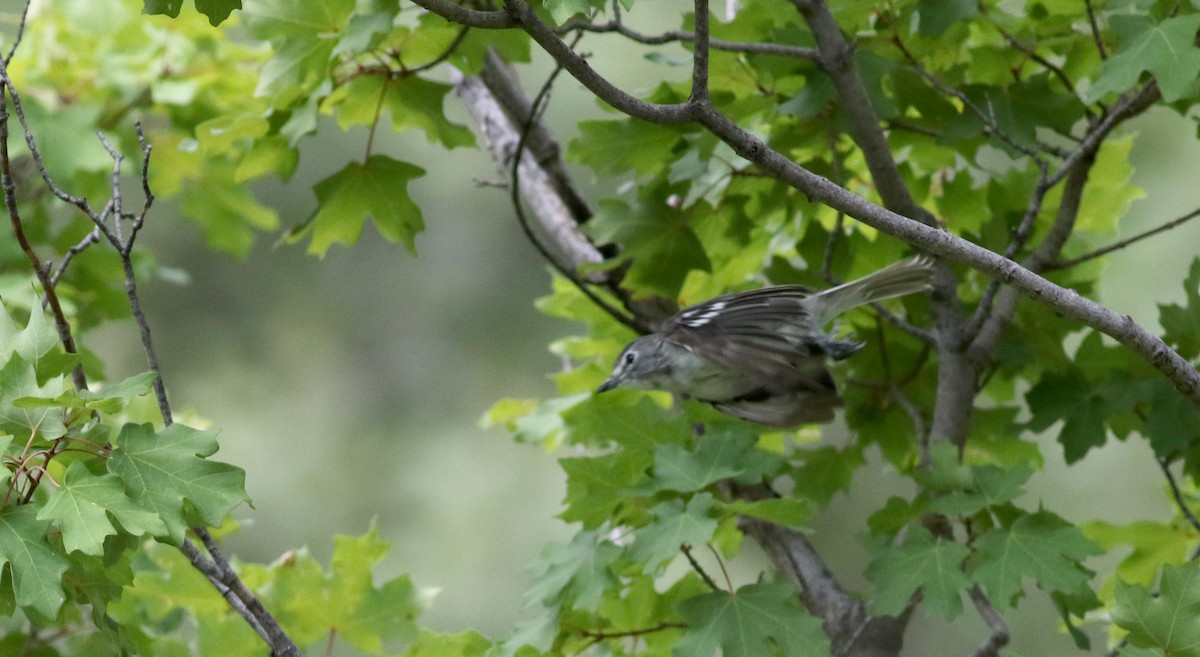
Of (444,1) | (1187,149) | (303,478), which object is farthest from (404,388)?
(444,1)

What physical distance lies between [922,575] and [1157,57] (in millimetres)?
838

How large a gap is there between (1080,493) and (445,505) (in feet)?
13.0

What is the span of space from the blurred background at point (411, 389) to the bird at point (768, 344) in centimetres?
490

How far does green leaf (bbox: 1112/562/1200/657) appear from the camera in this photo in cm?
151

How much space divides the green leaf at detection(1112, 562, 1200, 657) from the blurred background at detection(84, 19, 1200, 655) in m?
5.26

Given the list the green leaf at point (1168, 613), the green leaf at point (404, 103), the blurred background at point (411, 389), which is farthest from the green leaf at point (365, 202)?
the blurred background at point (411, 389)

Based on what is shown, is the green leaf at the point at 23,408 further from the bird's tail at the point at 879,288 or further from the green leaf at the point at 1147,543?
the green leaf at the point at 1147,543

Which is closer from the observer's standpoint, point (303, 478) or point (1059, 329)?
point (1059, 329)

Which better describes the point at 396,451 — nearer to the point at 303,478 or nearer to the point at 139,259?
the point at 303,478

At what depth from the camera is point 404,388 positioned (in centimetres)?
867

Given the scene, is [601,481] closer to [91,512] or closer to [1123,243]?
[91,512]

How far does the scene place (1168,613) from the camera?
4.98 feet

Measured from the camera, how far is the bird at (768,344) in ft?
6.31

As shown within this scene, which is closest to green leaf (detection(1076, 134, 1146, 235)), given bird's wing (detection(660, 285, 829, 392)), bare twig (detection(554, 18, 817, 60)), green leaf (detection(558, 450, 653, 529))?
bird's wing (detection(660, 285, 829, 392))
